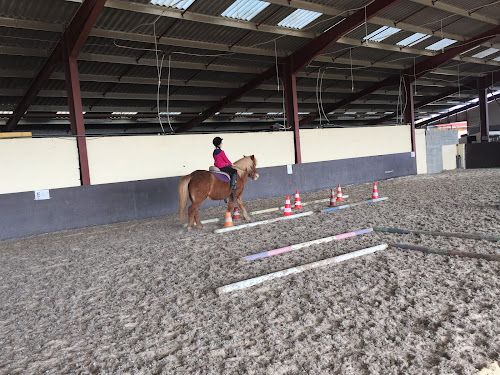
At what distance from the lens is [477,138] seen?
53.6 feet

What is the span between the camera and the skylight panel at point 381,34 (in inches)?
371

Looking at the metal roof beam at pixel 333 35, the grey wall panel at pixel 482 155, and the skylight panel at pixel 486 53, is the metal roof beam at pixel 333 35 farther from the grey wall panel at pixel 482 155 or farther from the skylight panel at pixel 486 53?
the grey wall panel at pixel 482 155

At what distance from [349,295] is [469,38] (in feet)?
38.4

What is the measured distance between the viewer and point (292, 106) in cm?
1014

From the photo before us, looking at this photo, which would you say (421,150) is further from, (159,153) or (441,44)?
(159,153)

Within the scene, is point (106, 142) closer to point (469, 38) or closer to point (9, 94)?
point (9, 94)

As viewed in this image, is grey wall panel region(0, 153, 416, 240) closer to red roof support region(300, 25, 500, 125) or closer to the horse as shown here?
the horse

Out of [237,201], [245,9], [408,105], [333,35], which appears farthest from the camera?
[408,105]

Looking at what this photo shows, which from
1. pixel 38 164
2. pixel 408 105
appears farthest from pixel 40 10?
pixel 408 105

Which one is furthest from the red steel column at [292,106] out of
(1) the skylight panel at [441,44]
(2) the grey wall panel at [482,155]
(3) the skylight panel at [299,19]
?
(2) the grey wall panel at [482,155]

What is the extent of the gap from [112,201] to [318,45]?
248 inches

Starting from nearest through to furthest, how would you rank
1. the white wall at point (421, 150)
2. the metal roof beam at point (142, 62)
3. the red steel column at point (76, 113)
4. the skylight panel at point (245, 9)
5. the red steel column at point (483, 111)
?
the red steel column at point (76, 113) → the skylight panel at point (245, 9) → the metal roof beam at point (142, 62) → the white wall at point (421, 150) → the red steel column at point (483, 111)

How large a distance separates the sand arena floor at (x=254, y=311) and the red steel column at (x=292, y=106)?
583 centimetres

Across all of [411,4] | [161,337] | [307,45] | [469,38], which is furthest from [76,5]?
[469,38]
